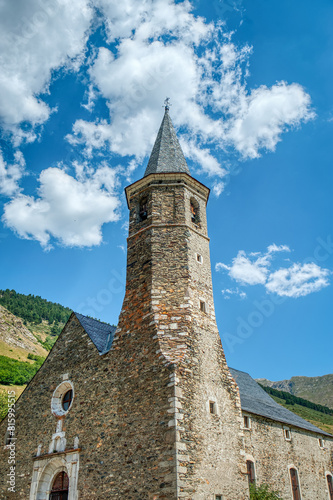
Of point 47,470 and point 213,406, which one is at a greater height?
point 213,406

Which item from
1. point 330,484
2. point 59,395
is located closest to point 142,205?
point 59,395

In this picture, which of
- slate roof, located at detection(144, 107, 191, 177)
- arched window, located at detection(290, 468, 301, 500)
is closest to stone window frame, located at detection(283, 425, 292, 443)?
arched window, located at detection(290, 468, 301, 500)

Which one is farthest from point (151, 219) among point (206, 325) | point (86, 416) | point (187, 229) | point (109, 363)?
point (86, 416)

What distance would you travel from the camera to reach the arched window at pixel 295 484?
19.9 metres

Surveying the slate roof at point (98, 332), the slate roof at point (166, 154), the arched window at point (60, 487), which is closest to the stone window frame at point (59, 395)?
the slate roof at point (98, 332)

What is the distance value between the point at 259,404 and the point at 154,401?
1312 cm

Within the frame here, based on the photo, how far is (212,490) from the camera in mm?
11359

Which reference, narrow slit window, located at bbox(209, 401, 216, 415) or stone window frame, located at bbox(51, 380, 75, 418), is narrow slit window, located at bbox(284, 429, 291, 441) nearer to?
narrow slit window, located at bbox(209, 401, 216, 415)

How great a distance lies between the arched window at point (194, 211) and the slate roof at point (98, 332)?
6959 mm

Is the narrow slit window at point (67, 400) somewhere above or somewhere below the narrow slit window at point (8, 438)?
above

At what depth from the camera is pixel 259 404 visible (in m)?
23.0

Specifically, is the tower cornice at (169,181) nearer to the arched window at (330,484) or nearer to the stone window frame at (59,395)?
the stone window frame at (59,395)

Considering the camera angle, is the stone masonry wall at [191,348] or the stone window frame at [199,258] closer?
the stone masonry wall at [191,348]

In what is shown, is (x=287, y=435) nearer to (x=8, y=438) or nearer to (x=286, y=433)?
(x=286, y=433)
